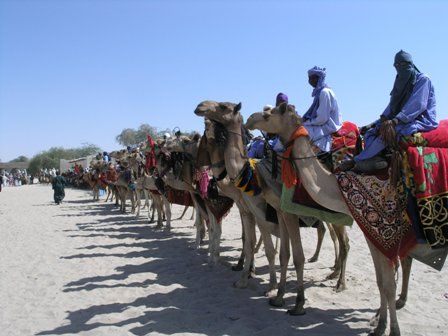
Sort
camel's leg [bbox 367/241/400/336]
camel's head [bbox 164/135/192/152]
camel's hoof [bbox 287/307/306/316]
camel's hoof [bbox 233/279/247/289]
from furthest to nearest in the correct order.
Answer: camel's head [bbox 164/135/192/152] → camel's hoof [bbox 233/279/247/289] → camel's hoof [bbox 287/307/306/316] → camel's leg [bbox 367/241/400/336]

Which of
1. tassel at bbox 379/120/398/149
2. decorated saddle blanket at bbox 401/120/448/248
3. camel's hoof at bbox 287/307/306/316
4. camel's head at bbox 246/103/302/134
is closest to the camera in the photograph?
decorated saddle blanket at bbox 401/120/448/248

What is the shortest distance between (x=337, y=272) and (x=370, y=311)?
1.69m

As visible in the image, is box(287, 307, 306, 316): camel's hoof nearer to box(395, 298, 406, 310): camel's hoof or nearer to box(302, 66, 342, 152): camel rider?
box(395, 298, 406, 310): camel's hoof

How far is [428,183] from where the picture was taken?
4789 millimetres

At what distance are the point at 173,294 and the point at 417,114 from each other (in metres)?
4.66

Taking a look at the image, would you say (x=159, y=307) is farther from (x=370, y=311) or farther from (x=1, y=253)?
(x=1, y=253)

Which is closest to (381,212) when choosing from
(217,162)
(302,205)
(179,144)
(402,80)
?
(302,205)

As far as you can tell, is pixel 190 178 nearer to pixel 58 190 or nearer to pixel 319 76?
pixel 319 76

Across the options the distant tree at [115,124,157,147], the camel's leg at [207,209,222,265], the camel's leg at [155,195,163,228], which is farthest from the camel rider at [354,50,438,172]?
the distant tree at [115,124,157,147]

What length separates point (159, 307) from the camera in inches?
263

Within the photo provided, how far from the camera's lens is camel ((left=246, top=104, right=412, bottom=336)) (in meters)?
5.00

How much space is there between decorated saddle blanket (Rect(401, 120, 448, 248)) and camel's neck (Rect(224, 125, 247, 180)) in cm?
257

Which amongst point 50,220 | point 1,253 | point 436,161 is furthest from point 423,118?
point 50,220

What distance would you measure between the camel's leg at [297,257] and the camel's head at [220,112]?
172 centimetres
